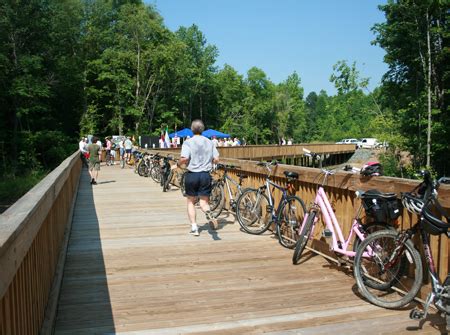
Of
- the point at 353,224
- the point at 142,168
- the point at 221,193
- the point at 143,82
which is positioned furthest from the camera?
the point at 143,82

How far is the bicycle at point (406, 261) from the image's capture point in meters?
3.53

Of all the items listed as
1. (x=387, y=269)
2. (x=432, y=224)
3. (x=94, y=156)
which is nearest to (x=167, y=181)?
(x=94, y=156)

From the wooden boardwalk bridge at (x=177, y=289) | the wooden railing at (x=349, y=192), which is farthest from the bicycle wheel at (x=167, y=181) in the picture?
the wooden boardwalk bridge at (x=177, y=289)

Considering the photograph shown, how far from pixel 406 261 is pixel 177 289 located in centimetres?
224

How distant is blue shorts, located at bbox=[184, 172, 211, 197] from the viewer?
6.89 m

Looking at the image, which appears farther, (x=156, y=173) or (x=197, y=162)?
(x=156, y=173)

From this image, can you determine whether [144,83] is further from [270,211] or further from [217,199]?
[270,211]

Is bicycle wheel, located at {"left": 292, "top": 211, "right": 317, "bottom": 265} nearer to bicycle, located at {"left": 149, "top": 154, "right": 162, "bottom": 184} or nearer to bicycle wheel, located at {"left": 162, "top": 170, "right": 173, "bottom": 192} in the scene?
bicycle wheel, located at {"left": 162, "top": 170, "right": 173, "bottom": 192}

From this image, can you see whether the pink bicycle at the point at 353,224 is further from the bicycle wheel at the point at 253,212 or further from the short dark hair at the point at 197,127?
the short dark hair at the point at 197,127

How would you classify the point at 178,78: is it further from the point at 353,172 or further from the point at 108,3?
the point at 353,172

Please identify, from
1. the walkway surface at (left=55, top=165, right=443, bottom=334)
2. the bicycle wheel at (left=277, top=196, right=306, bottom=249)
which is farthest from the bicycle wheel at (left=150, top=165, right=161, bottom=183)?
the bicycle wheel at (left=277, top=196, right=306, bottom=249)

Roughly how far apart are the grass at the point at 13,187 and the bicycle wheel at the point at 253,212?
23649 millimetres

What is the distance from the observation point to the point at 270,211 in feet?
22.9

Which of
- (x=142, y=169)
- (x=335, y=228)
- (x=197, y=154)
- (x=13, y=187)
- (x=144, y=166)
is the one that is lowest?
(x=13, y=187)
